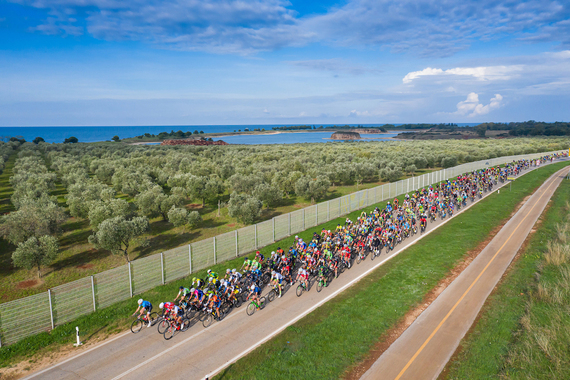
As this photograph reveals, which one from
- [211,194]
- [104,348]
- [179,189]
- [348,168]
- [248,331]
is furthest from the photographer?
[348,168]

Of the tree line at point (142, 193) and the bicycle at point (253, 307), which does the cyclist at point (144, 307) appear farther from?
the tree line at point (142, 193)

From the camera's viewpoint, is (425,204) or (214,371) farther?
(425,204)

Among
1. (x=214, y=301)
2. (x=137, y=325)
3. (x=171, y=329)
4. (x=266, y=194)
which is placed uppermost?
(x=266, y=194)

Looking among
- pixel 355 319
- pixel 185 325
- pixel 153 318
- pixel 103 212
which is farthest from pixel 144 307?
pixel 103 212

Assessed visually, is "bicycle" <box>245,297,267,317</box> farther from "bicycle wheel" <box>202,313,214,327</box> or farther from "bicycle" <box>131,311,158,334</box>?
"bicycle" <box>131,311,158,334</box>

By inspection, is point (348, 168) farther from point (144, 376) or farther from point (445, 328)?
point (144, 376)

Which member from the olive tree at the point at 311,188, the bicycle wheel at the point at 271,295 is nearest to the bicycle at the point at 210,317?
the bicycle wheel at the point at 271,295

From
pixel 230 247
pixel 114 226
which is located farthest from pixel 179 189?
pixel 230 247

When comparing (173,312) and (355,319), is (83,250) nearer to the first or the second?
(173,312)
